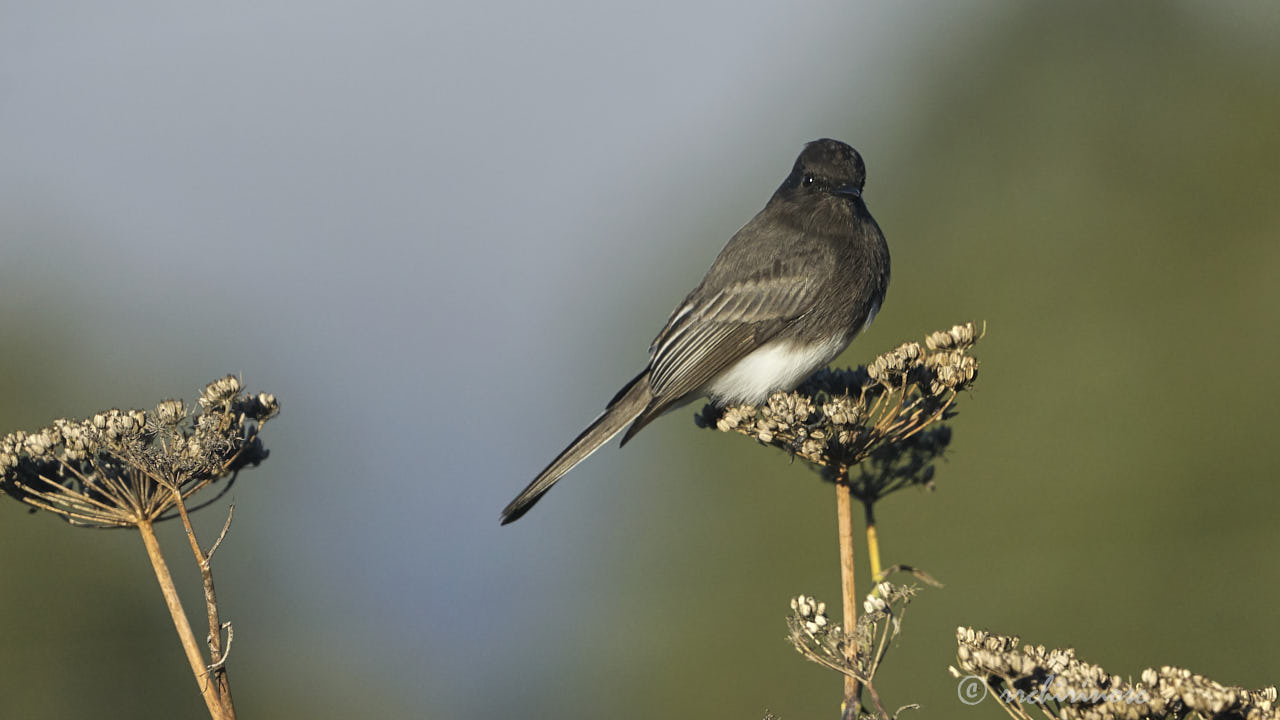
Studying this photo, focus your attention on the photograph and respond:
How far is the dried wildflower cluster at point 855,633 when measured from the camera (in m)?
3.62

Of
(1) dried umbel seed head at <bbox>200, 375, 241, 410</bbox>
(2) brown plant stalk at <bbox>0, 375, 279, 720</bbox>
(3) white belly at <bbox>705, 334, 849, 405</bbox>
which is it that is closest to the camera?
(2) brown plant stalk at <bbox>0, 375, 279, 720</bbox>

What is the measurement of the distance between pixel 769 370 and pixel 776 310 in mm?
386

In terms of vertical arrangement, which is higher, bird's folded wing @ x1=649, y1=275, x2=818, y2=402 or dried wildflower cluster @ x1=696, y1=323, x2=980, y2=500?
bird's folded wing @ x1=649, y1=275, x2=818, y2=402

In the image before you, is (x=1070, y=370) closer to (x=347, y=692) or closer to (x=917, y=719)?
(x=917, y=719)

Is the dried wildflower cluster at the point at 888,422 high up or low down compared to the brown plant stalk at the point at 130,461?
up

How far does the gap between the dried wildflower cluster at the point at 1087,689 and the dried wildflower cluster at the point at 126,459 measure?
8.33 ft

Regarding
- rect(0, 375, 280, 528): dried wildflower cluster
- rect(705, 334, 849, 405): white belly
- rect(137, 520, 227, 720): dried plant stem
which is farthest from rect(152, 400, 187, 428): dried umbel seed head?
rect(705, 334, 849, 405): white belly

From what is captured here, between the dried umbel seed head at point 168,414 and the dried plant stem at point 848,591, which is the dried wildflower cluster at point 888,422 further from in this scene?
the dried umbel seed head at point 168,414

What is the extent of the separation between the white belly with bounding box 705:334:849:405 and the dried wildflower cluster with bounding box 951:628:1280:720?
3.46 m

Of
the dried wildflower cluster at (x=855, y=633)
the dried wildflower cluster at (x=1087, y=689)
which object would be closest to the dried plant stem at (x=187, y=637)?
the dried wildflower cluster at (x=855, y=633)

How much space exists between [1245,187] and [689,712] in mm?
14151

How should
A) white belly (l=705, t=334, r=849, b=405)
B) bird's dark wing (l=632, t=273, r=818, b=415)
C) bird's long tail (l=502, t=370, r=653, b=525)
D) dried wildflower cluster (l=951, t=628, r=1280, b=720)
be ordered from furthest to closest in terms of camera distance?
bird's dark wing (l=632, t=273, r=818, b=415), white belly (l=705, t=334, r=849, b=405), bird's long tail (l=502, t=370, r=653, b=525), dried wildflower cluster (l=951, t=628, r=1280, b=720)

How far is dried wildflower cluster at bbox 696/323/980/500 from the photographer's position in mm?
4312

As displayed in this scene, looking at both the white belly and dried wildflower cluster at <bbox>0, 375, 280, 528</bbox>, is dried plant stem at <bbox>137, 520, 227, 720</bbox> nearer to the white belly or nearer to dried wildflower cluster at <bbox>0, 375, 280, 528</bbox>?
dried wildflower cluster at <bbox>0, 375, 280, 528</bbox>
